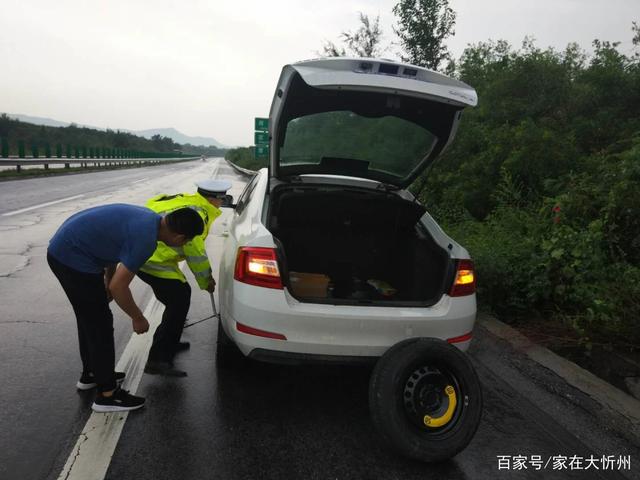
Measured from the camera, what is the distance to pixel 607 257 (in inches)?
192

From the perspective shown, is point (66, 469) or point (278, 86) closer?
point (66, 469)

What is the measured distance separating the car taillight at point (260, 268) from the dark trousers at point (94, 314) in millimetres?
908

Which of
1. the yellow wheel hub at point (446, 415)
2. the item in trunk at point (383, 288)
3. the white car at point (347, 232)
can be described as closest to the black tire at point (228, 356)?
the white car at point (347, 232)

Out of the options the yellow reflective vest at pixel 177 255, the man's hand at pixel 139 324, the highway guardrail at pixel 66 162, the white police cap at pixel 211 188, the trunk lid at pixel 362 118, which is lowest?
the highway guardrail at pixel 66 162

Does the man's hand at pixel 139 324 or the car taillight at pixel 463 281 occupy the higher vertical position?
the car taillight at pixel 463 281

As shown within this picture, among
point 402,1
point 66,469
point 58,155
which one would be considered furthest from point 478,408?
point 58,155

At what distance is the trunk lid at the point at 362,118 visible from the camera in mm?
2943

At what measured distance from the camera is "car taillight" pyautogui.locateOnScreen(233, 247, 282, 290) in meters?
2.93

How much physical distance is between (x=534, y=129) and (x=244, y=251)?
6.23 m

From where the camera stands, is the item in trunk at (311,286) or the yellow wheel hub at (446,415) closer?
the yellow wheel hub at (446,415)

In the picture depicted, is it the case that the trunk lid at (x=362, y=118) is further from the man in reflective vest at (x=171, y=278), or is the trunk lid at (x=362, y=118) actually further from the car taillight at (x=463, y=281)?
the car taillight at (x=463, y=281)

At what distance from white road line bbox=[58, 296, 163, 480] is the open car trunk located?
54.3 inches

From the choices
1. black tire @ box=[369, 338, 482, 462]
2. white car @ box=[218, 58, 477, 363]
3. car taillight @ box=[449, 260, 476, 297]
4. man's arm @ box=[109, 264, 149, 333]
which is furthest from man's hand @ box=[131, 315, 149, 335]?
car taillight @ box=[449, 260, 476, 297]

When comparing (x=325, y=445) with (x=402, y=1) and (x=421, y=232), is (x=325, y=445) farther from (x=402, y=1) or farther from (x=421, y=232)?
(x=402, y=1)
